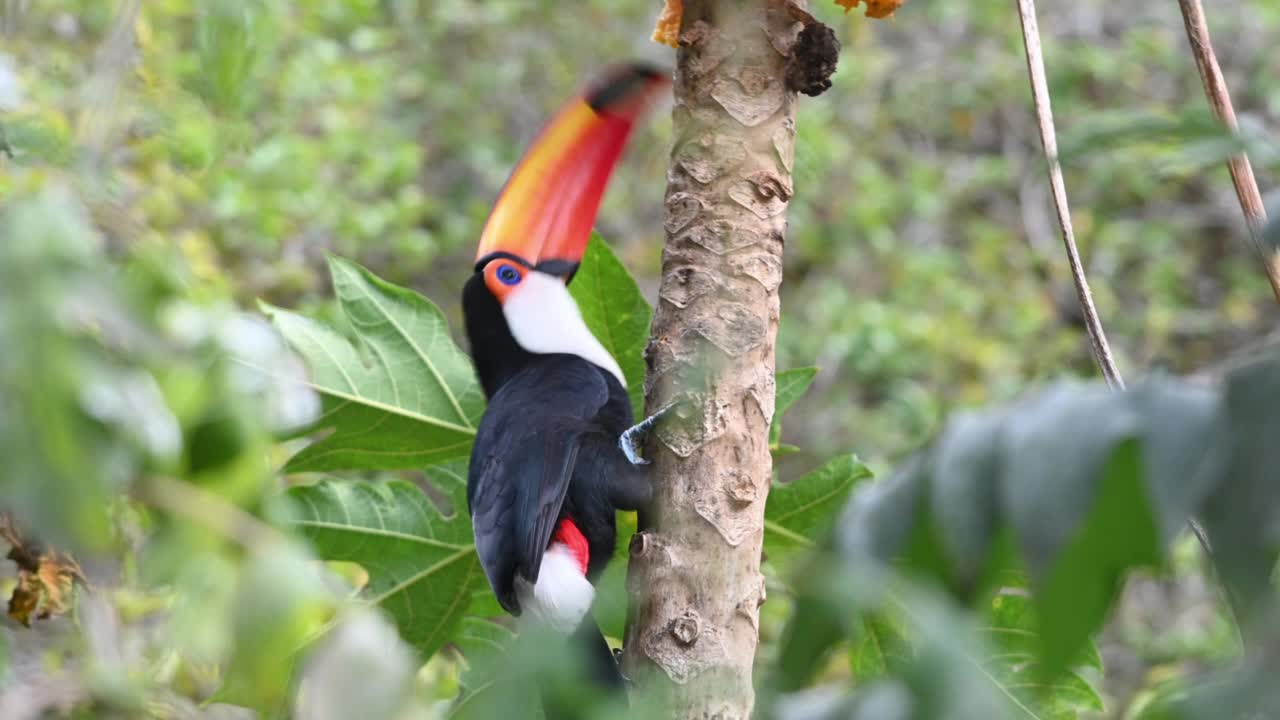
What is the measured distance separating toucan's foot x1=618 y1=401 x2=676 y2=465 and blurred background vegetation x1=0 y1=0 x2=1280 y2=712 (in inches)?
66.3

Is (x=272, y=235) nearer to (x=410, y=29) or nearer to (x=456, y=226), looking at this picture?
(x=456, y=226)

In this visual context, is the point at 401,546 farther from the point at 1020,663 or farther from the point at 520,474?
the point at 1020,663

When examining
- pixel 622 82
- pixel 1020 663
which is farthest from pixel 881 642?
pixel 622 82

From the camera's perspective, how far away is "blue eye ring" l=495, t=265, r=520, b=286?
210cm

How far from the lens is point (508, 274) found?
2.11m

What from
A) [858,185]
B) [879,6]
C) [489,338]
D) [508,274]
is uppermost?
[879,6]

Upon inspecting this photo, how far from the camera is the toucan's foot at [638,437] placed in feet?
4.80

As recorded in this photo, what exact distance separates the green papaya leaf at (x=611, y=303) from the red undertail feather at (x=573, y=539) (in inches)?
8.3

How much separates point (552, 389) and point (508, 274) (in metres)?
0.24

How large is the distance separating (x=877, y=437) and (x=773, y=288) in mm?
3048

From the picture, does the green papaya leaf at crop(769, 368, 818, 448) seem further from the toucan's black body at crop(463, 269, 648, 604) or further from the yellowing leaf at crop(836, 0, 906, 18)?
the yellowing leaf at crop(836, 0, 906, 18)

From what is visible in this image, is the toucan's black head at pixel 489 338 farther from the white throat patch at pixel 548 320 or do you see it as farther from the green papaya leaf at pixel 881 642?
the green papaya leaf at pixel 881 642

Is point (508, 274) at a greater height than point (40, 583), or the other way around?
point (508, 274)

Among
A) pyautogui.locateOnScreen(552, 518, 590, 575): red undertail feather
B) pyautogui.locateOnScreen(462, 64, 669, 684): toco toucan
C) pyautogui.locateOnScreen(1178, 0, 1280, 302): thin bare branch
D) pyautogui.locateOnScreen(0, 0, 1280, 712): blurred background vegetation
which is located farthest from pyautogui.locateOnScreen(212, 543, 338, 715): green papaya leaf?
pyautogui.locateOnScreen(0, 0, 1280, 712): blurred background vegetation
